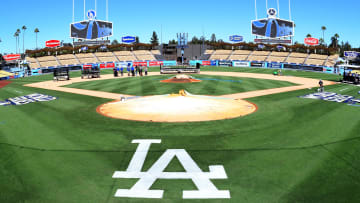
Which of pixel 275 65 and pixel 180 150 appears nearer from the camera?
pixel 180 150

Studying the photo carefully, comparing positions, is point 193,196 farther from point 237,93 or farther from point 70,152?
point 237,93

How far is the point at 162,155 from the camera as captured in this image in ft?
38.0

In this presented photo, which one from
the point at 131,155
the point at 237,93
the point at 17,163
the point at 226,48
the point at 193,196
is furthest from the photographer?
the point at 226,48

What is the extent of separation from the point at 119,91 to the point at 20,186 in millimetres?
23657

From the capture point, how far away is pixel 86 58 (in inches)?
3462

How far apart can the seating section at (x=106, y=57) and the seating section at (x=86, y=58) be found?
1.92 m

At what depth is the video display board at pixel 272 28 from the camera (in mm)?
87312

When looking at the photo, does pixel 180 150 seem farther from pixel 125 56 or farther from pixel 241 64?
pixel 125 56

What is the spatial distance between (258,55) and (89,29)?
56690 millimetres

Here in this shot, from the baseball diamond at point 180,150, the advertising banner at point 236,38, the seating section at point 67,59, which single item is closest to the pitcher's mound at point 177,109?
the baseball diamond at point 180,150

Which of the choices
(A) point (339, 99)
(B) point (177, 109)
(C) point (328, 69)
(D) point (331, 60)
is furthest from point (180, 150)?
(D) point (331, 60)

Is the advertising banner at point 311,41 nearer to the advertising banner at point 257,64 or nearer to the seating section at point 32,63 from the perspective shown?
the advertising banner at point 257,64

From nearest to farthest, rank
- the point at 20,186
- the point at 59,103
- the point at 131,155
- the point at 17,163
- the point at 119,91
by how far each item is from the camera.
A: the point at 20,186, the point at 17,163, the point at 131,155, the point at 59,103, the point at 119,91

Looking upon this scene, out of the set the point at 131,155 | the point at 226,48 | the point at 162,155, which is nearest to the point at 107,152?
the point at 131,155
